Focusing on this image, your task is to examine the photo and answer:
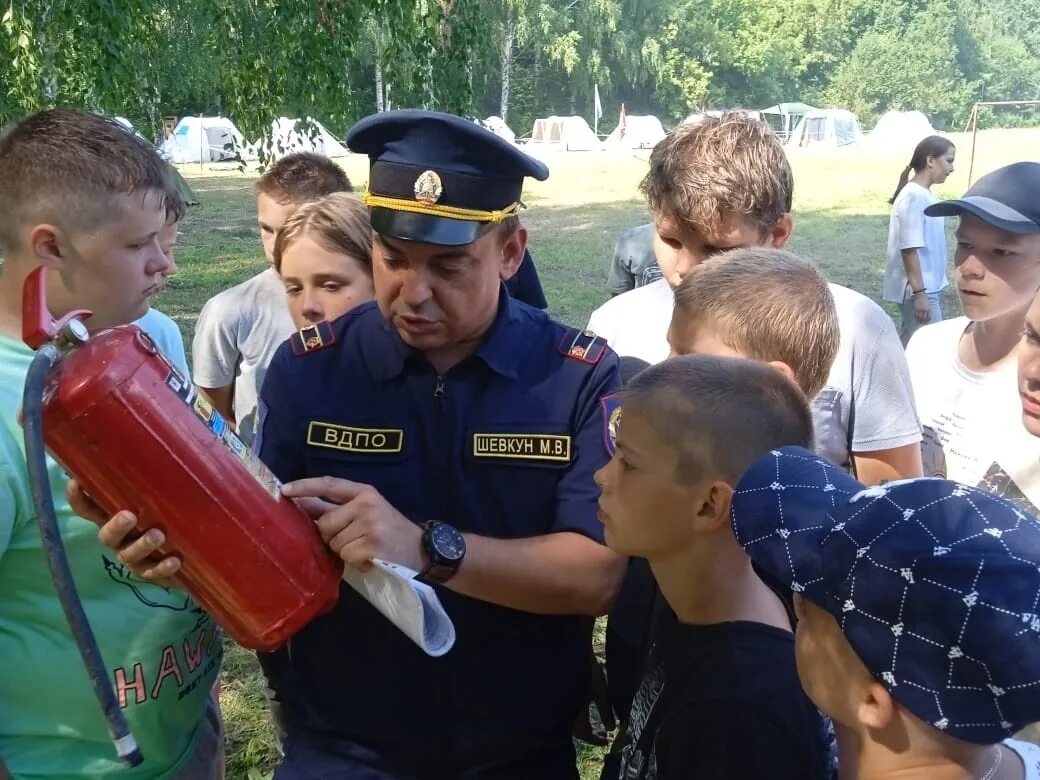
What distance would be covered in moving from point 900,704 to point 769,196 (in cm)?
168

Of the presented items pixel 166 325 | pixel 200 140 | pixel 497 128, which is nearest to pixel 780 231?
pixel 166 325

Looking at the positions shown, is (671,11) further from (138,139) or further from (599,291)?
(138,139)

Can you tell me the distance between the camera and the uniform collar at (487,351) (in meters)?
1.91

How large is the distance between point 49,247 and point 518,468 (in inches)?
40.2

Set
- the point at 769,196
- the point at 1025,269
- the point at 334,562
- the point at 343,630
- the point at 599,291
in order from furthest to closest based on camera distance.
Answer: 1. the point at 599,291
2. the point at 1025,269
3. the point at 769,196
4. the point at 343,630
5. the point at 334,562

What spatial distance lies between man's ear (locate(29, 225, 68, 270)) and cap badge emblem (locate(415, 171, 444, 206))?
711 mm

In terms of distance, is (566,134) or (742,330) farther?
(566,134)

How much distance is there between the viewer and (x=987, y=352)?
277 centimetres

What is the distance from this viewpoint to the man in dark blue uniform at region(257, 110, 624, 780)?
1859 mm

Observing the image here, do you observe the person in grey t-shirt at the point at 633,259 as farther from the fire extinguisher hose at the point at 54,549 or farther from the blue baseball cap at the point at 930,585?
the fire extinguisher hose at the point at 54,549

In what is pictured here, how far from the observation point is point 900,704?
4.03ft

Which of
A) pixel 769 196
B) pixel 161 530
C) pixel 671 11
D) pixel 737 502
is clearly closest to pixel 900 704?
pixel 737 502

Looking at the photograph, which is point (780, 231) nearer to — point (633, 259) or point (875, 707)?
point (875, 707)

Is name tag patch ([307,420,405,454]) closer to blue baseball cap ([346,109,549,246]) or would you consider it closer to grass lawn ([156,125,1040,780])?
blue baseball cap ([346,109,549,246])
